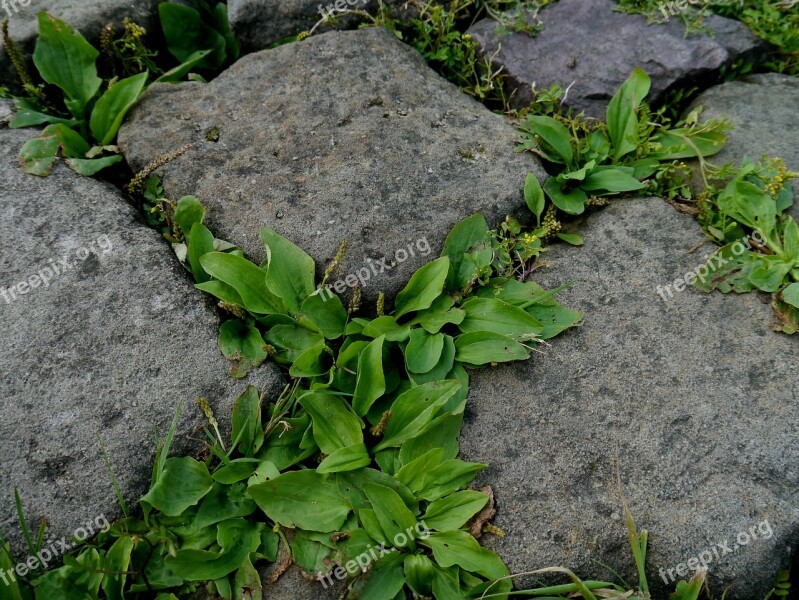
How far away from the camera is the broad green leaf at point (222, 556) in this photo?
94.9 inches

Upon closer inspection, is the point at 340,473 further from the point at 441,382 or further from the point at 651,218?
the point at 651,218

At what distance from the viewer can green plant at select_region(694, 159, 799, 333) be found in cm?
307

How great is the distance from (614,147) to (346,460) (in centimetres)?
236

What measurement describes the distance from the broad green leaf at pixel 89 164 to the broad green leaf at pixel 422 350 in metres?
1.89

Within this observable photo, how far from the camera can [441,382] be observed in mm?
2752

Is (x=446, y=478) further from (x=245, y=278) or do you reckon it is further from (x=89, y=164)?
(x=89, y=164)

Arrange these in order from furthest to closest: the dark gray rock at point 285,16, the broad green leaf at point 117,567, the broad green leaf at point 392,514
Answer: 1. the dark gray rock at point 285,16
2. the broad green leaf at point 392,514
3. the broad green leaf at point 117,567

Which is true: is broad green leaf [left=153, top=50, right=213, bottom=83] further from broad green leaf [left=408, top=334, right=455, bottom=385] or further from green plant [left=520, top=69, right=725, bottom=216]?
broad green leaf [left=408, top=334, right=455, bottom=385]

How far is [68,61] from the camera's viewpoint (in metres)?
3.58

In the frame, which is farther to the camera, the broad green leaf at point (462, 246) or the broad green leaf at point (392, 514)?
the broad green leaf at point (462, 246)

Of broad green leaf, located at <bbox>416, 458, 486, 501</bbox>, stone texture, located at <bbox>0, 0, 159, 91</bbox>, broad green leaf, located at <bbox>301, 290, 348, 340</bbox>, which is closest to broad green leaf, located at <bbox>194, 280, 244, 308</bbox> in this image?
broad green leaf, located at <bbox>301, 290, 348, 340</bbox>

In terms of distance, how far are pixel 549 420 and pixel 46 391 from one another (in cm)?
217

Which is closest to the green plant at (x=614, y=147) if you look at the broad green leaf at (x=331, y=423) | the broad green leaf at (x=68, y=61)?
the broad green leaf at (x=331, y=423)

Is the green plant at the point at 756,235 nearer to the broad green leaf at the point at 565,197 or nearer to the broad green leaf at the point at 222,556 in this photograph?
the broad green leaf at the point at 565,197
